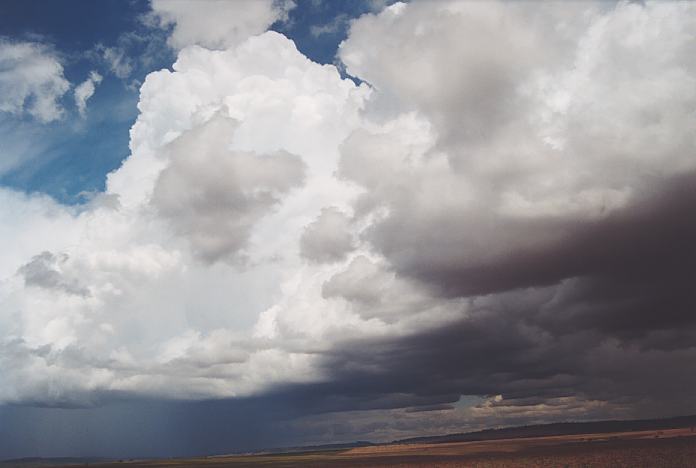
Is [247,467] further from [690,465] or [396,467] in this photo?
[690,465]

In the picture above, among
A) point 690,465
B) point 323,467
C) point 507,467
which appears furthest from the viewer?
point 323,467

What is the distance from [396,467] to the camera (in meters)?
120

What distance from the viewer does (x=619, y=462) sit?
86000mm

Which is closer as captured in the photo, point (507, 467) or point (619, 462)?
point (619, 462)

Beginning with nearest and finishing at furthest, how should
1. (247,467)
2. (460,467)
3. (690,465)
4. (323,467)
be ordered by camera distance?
(690,465) → (460,467) → (323,467) → (247,467)

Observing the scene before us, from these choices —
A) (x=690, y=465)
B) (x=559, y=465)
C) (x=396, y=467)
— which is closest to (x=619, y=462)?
(x=559, y=465)

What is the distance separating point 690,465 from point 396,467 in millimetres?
63479

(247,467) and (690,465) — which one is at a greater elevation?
(690,465)

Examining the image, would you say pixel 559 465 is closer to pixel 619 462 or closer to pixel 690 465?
pixel 619 462

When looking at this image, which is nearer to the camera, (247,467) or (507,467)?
(507,467)

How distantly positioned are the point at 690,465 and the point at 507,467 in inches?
1205

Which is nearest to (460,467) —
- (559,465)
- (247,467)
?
(559,465)

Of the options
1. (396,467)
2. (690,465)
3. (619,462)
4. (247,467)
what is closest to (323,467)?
(396,467)

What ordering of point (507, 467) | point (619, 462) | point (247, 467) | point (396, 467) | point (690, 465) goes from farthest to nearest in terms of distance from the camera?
1. point (247, 467)
2. point (396, 467)
3. point (507, 467)
4. point (619, 462)
5. point (690, 465)
